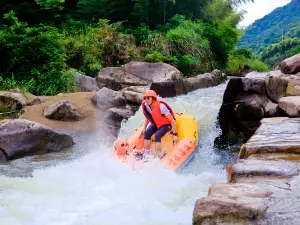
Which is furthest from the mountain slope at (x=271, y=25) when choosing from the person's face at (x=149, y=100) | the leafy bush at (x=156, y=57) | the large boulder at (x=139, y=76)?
the person's face at (x=149, y=100)

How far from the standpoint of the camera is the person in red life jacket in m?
6.57

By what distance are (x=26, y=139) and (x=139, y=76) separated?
612 cm

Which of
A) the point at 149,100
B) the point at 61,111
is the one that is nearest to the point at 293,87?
the point at 149,100

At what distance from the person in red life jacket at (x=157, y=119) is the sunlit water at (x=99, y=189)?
0.63m

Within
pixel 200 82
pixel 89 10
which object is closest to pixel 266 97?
pixel 200 82

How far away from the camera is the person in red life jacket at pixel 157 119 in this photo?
21.5 feet

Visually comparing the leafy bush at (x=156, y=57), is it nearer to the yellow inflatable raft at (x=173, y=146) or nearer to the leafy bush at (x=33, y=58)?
the leafy bush at (x=33, y=58)

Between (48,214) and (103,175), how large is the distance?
→ 65.7 inches

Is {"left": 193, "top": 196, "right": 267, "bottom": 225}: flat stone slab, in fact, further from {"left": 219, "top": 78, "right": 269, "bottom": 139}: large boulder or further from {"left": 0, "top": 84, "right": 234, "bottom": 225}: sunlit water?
{"left": 219, "top": 78, "right": 269, "bottom": 139}: large boulder

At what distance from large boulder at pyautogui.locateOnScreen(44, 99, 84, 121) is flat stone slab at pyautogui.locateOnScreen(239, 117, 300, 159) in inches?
210

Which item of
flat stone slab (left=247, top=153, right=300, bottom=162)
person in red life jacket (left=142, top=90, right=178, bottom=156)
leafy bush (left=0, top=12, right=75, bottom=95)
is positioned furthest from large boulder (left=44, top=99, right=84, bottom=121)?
flat stone slab (left=247, top=153, right=300, bottom=162)

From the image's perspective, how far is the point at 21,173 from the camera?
648cm

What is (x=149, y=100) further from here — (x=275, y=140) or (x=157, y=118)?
(x=275, y=140)

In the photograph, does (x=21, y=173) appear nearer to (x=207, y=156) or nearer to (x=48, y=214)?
(x=48, y=214)
